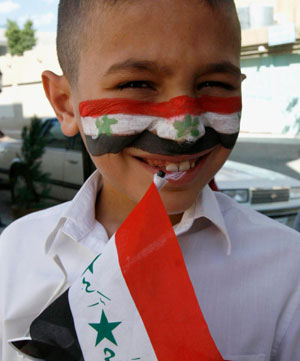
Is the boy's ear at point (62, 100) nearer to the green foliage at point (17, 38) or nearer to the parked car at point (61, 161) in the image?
the parked car at point (61, 161)

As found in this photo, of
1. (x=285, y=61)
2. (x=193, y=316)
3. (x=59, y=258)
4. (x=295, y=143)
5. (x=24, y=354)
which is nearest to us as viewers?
(x=193, y=316)

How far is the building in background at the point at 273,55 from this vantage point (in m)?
8.14

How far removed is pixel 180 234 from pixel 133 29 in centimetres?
53

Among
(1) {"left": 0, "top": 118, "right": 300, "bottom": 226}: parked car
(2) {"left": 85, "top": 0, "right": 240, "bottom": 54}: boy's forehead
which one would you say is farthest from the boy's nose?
(1) {"left": 0, "top": 118, "right": 300, "bottom": 226}: parked car

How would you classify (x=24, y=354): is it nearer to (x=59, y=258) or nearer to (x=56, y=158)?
(x=59, y=258)

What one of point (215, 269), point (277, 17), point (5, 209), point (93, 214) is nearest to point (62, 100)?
point (93, 214)

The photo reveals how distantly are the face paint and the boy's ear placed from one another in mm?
174

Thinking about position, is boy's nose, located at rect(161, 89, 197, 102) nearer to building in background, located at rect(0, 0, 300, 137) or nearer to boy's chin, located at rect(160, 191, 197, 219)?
boy's chin, located at rect(160, 191, 197, 219)

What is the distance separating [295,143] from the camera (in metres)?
11.2

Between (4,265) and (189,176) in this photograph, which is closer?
(189,176)

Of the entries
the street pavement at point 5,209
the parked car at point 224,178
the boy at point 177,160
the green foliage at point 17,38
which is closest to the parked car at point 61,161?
the parked car at point 224,178

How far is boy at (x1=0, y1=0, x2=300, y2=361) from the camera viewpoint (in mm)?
1015

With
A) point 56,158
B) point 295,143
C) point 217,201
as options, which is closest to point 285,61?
point 295,143

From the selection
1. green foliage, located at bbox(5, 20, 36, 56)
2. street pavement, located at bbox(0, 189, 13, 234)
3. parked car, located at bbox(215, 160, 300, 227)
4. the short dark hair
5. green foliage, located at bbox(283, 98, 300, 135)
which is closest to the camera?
the short dark hair
